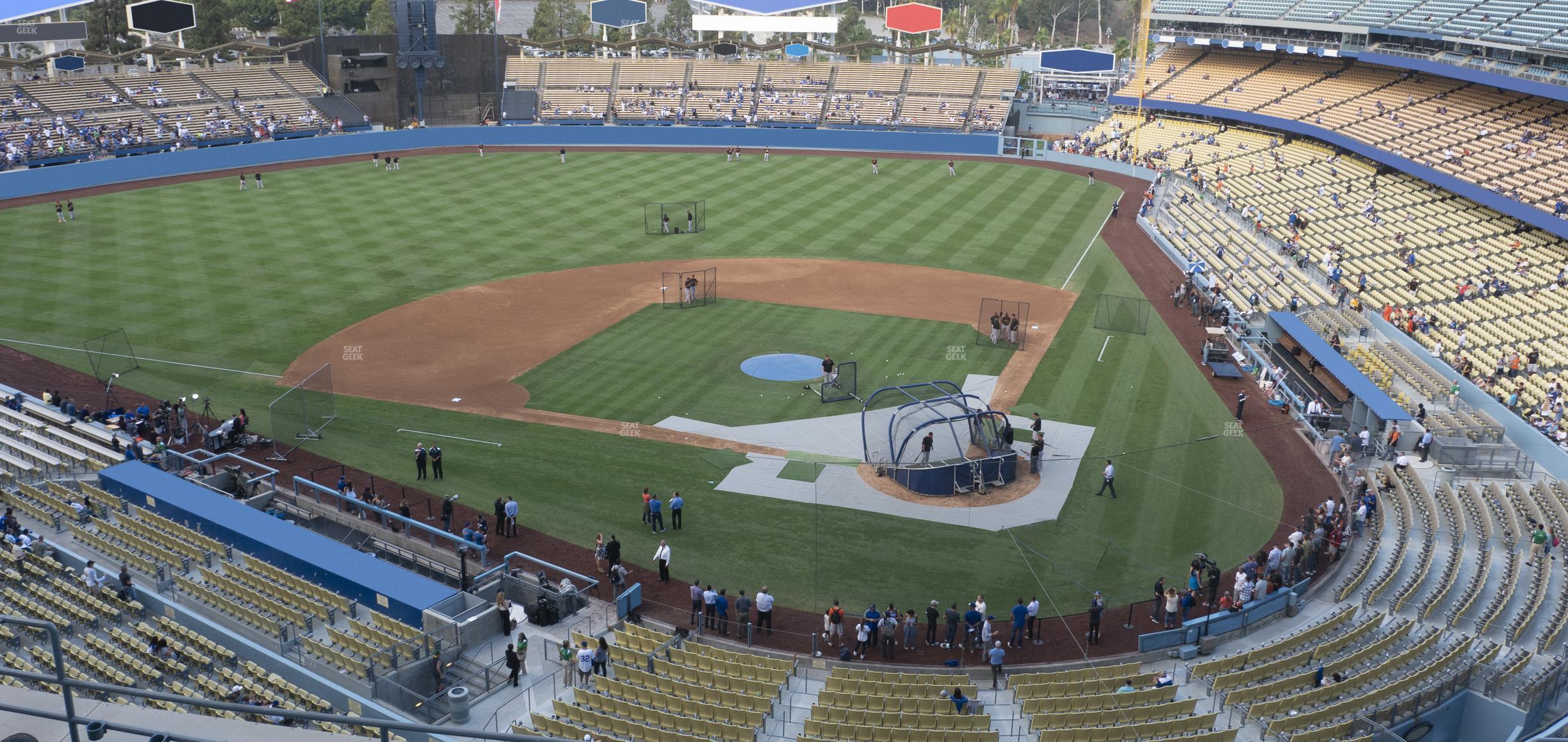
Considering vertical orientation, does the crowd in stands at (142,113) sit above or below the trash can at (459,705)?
above

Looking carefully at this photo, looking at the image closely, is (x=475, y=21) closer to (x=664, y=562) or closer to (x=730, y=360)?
(x=730, y=360)

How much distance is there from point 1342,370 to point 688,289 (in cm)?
2259

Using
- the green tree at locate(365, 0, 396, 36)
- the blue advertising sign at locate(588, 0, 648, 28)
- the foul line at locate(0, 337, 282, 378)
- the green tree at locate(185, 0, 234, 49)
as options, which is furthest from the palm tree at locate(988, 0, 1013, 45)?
the foul line at locate(0, 337, 282, 378)

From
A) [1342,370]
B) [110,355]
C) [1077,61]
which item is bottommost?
[110,355]

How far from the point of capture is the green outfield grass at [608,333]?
85.5 ft

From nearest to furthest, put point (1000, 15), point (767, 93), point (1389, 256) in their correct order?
point (1389, 256)
point (767, 93)
point (1000, 15)

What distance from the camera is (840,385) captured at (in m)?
35.1

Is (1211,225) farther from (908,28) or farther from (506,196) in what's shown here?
(908,28)

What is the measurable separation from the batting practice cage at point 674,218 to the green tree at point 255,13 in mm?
69982

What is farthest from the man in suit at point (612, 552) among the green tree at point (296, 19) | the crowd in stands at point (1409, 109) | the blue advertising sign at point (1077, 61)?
the green tree at point (296, 19)

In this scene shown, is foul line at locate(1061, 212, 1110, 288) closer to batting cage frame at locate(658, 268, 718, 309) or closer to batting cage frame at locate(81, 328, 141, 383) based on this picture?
batting cage frame at locate(658, 268, 718, 309)

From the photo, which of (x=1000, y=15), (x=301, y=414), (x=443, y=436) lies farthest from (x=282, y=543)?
(x=1000, y=15)

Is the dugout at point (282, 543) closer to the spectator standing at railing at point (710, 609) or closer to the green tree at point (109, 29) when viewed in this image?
the spectator standing at railing at point (710, 609)

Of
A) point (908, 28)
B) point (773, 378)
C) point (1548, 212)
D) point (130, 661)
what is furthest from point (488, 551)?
point (908, 28)
